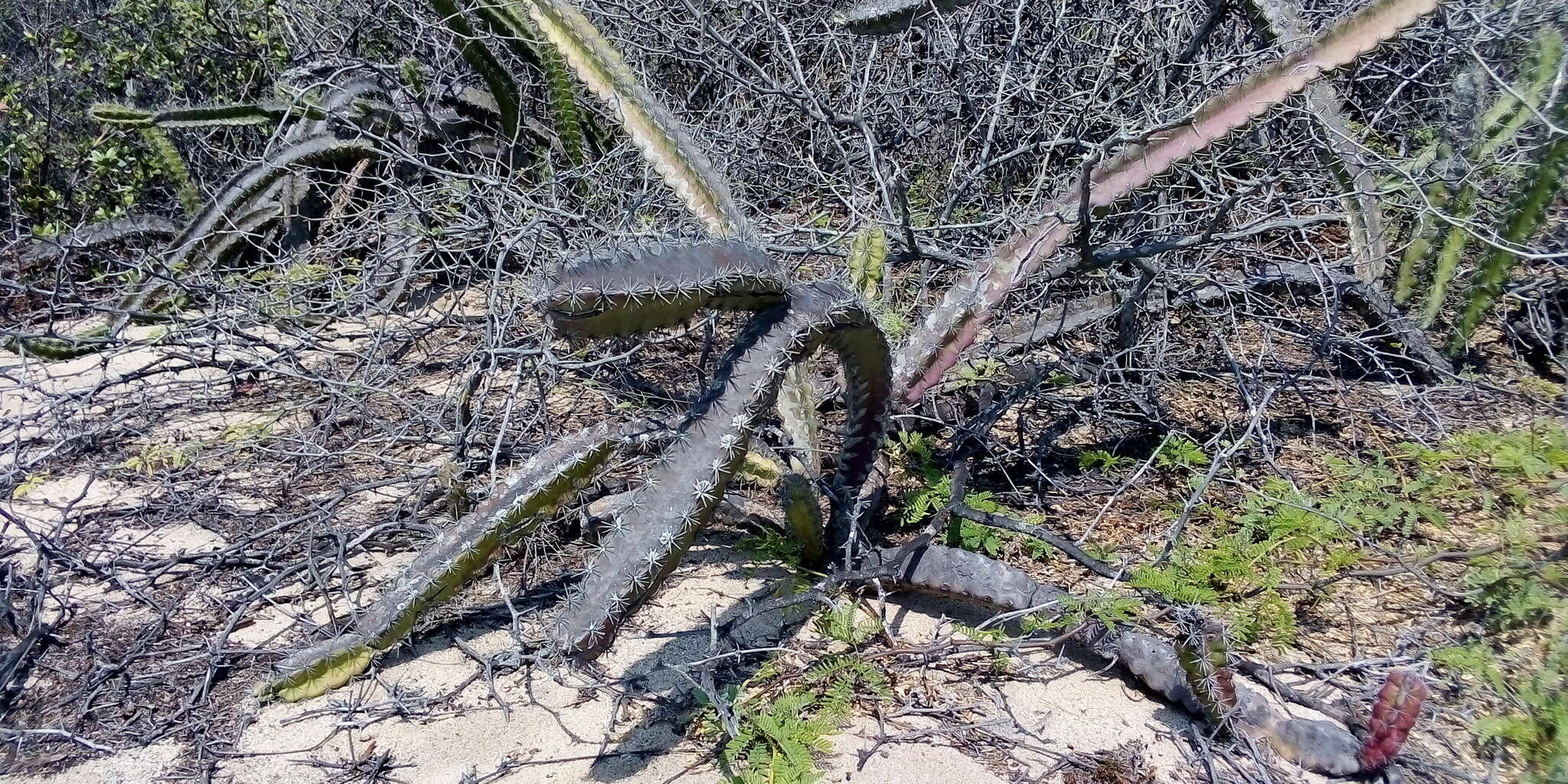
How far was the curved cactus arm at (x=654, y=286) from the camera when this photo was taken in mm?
1551

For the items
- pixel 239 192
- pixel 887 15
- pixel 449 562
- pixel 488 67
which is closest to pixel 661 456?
pixel 449 562

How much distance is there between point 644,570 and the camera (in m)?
1.69

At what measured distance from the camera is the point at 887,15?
2377 millimetres

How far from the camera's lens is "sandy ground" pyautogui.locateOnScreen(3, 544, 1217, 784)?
1.93 metres

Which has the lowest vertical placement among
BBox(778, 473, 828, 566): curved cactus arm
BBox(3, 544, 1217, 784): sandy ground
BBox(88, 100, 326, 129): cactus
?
BBox(3, 544, 1217, 784): sandy ground

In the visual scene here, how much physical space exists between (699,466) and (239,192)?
345 centimetres

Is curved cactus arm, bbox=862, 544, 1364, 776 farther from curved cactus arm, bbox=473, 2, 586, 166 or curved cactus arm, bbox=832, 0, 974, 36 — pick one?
curved cactus arm, bbox=473, 2, 586, 166

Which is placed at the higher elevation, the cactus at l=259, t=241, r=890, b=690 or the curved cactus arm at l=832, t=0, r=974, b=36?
the curved cactus arm at l=832, t=0, r=974, b=36

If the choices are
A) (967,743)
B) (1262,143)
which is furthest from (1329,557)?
(1262,143)

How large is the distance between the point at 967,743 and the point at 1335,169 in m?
2.41

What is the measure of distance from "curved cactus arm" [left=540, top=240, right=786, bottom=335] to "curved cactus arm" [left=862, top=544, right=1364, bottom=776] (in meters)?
0.81

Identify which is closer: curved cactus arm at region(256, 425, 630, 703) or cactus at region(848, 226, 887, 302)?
curved cactus arm at region(256, 425, 630, 703)

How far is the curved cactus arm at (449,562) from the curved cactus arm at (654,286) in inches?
19.0

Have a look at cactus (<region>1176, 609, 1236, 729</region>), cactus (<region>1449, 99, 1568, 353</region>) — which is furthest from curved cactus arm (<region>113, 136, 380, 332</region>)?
cactus (<region>1449, 99, 1568, 353</region>)
